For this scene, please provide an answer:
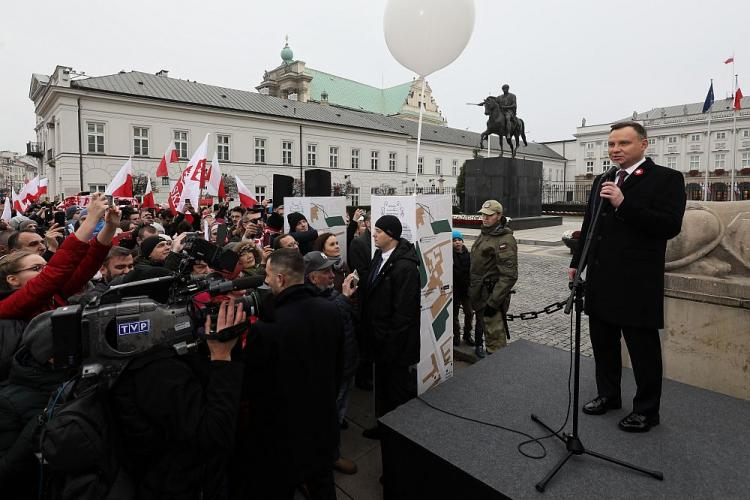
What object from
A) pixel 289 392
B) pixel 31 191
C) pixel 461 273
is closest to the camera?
pixel 289 392

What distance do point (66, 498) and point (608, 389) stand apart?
3.41 meters

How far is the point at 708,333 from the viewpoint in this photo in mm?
3744

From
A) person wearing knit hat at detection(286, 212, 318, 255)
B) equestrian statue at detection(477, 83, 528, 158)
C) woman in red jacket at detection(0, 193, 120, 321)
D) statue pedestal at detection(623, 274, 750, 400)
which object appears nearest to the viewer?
woman in red jacket at detection(0, 193, 120, 321)

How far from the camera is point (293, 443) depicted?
218 cm

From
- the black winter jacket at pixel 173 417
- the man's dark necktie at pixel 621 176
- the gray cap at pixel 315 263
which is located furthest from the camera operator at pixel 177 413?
the man's dark necktie at pixel 621 176

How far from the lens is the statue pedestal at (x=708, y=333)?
3557 mm

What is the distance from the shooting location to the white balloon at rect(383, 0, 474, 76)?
4.52 metres

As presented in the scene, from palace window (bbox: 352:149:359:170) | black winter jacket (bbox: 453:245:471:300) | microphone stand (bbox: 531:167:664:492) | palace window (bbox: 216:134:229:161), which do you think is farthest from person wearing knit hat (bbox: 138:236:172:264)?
palace window (bbox: 352:149:359:170)

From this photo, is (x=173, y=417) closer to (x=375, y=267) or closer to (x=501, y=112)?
(x=375, y=267)

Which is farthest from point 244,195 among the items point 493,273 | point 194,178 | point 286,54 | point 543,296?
point 286,54

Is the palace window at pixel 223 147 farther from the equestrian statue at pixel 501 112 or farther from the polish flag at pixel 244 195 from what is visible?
the polish flag at pixel 244 195

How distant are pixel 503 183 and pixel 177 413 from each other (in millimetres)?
21259

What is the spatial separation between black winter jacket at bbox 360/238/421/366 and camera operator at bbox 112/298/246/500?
1.75m

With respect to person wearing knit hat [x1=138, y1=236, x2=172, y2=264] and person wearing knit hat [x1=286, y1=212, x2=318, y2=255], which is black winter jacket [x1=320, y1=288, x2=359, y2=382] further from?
person wearing knit hat [x1=286, y1=212, x2=318, y2=255]
